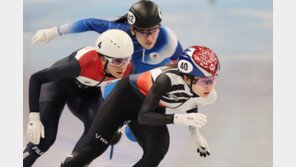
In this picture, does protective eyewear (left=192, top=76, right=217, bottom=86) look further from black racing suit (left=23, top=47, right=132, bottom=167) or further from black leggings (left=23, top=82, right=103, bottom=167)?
black leggings (left=23, top=82, right=103, bottom=167)

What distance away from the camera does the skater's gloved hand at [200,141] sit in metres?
4.65

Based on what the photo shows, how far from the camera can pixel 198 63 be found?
4.29m

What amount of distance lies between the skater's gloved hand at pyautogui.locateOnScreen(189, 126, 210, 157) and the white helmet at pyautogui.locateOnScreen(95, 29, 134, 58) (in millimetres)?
806

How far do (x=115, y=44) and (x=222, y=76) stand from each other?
1.12m

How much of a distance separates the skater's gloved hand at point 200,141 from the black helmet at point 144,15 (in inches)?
36.9

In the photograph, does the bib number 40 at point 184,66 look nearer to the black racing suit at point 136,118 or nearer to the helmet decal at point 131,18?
the black racing suit at point 136,118

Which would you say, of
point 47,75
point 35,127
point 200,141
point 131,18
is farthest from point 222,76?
point 35,127

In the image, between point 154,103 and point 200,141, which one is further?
point 200,141

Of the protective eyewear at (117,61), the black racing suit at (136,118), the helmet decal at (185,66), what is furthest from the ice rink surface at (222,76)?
the helmet decal at (185,66)

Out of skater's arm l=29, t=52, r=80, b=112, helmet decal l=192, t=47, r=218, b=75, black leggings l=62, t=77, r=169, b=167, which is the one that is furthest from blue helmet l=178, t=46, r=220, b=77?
skater's arm l=29, t=52, r=80, b=112

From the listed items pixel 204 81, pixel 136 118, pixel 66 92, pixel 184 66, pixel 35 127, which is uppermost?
pixel 184 66

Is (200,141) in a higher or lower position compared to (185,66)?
lower

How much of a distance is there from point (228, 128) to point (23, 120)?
195 cm

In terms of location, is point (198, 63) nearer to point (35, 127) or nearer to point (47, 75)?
point (47, 75)
